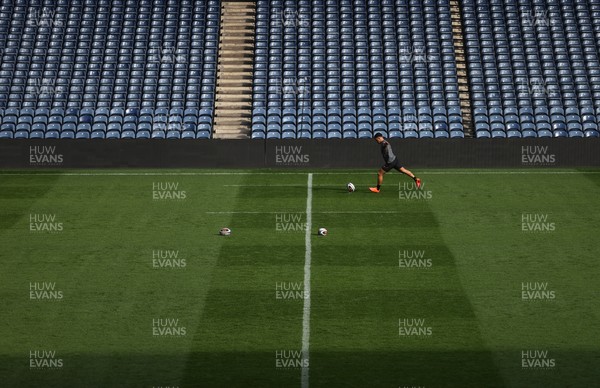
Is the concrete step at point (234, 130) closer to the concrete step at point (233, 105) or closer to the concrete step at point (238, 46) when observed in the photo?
the concrete step at point (233, 105)

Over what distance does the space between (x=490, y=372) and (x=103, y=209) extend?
1508cm

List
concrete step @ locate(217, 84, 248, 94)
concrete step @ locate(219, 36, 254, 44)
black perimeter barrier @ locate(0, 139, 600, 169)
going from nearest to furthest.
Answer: black perimeter barrier @ locate(0, 139, 600, 169) < concrete step @ locate(217, 84, 248, 94) < concrete step @ locate(219, 36, 254, 44)

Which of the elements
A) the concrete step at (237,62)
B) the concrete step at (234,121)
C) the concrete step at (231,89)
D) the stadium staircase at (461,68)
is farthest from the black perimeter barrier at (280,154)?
the concrete step at (237,62)

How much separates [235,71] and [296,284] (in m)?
23.1

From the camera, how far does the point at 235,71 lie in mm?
42094


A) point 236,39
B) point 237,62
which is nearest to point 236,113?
point 237,62

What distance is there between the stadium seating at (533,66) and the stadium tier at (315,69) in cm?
6

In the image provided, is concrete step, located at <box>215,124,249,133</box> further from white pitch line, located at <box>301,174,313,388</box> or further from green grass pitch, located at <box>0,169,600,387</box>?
white pitch line, located at <box>301,174,313,388</box>

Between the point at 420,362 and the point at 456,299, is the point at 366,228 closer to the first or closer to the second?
the point at 456,299

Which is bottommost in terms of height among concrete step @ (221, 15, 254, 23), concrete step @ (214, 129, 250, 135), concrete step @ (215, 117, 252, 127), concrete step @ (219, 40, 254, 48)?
concrete step @ (214, 129, 250, 135)

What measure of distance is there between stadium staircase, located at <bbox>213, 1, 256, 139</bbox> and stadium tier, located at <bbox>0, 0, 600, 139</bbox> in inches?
13.4

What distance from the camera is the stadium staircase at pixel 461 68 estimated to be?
3956 centimetres

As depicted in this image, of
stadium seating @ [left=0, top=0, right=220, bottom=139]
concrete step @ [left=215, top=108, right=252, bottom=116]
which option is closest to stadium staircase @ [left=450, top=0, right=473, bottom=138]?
concrete step @ [left=215, top=108, right=252, bottom=116]

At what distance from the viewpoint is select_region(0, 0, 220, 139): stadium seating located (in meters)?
38.7
